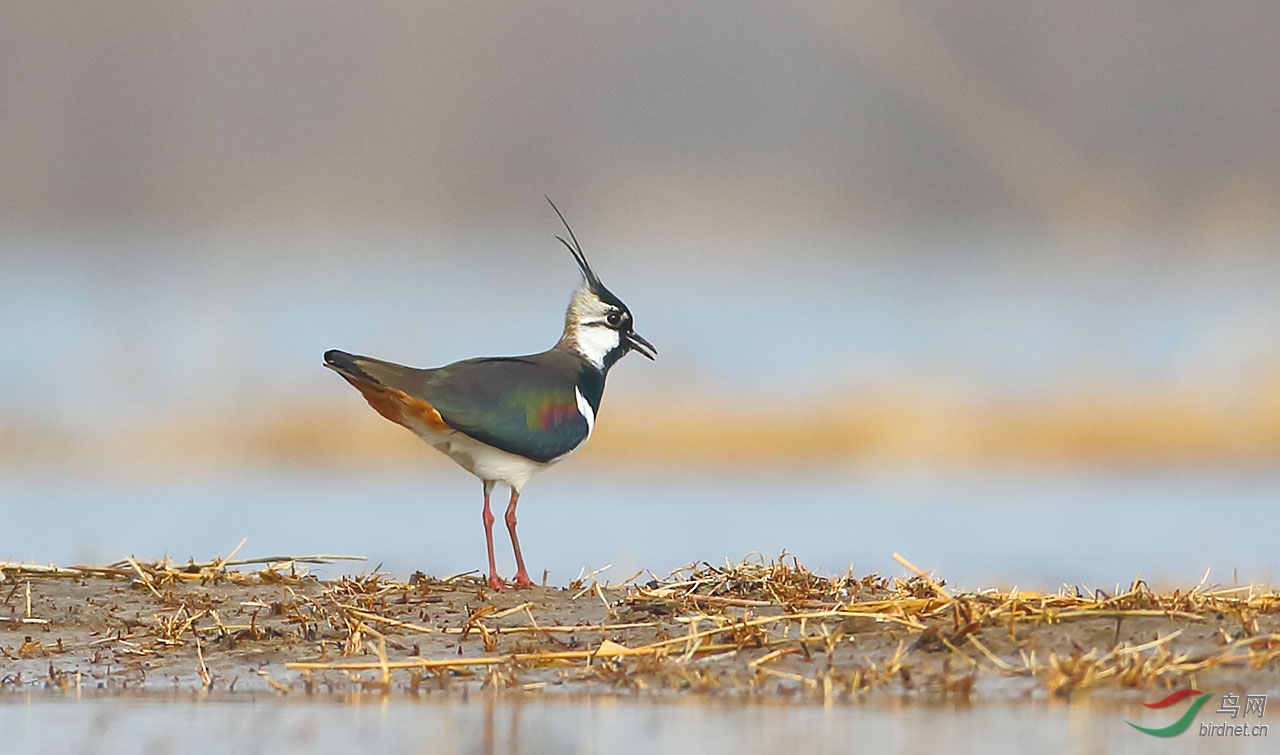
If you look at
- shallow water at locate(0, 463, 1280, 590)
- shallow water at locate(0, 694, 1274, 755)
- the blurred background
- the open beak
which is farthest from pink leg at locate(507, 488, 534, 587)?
shallow water at locate(0, 694, 1274, 755)

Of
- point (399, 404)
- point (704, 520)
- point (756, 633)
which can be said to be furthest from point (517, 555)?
point (704, 520)

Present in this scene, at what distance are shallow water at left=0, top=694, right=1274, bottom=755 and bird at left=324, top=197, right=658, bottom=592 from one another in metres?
1.86

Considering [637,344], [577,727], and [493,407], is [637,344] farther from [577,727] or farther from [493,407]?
[577,727]

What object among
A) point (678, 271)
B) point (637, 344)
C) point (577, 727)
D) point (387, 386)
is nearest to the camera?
point (577, 727)

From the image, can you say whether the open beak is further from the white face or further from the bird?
the bird

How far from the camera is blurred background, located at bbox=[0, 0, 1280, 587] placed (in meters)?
12.3

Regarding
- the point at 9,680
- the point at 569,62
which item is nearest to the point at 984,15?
the point at 569,62

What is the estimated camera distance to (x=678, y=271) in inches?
869

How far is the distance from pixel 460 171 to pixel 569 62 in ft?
7.23

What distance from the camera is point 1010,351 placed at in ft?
54.4

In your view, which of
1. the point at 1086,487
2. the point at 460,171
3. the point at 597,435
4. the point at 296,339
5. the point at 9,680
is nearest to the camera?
the point at 9,680

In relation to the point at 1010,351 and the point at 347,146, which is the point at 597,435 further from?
the point at 347,146

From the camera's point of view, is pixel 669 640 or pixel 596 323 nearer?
pixel 669 640

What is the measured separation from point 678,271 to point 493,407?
1382 centimetres
